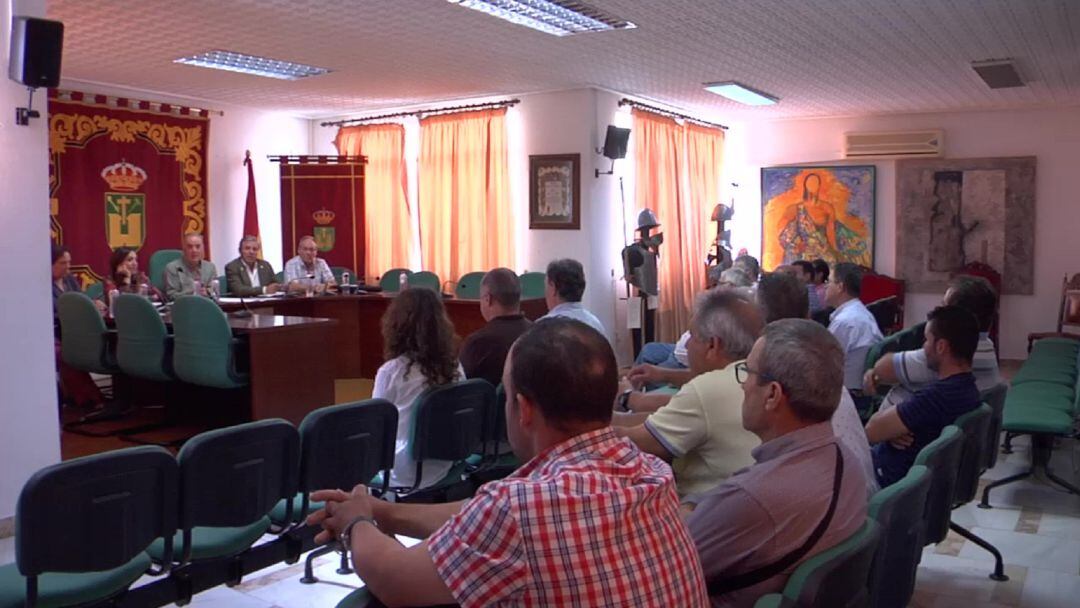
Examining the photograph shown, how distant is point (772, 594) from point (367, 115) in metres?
9.62

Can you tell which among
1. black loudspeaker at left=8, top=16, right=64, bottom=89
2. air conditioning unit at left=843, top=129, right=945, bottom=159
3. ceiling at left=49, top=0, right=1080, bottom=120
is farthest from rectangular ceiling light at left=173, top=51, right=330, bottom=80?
air conditioning unit at left=843, top=129, right=945, bottom=159

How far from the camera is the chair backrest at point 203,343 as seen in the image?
5473mm

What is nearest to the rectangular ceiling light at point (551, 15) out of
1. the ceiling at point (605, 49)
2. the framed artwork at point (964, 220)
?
the ceiling at point (605, 49)

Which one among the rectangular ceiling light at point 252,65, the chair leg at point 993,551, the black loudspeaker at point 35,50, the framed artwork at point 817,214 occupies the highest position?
the rectangular ceiling light at point 252,65

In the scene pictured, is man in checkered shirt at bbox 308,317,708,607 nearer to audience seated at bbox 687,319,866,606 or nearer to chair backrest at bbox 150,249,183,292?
audience seated at bbox 687,319,866,606

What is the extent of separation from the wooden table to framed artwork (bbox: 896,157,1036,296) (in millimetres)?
5111

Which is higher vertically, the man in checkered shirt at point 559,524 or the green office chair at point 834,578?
the man in checkered shirt at point 559,524

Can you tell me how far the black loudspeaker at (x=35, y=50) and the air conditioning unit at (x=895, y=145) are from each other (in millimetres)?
9026

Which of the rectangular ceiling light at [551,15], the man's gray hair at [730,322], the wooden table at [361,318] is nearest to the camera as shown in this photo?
the man's gray hair at [730,322]

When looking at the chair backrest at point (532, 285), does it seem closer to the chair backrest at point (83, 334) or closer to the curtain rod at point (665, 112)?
the curtain rod at point (665, 112)

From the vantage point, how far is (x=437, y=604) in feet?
4.58

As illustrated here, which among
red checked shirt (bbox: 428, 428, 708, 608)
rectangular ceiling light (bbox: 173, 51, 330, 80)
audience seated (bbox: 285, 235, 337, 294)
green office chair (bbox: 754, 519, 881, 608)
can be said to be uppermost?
rectangular ceiling light (bbox: 173, 51, 330, 80)

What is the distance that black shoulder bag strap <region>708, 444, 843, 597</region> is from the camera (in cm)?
175

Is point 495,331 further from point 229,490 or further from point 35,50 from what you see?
point 35,50
